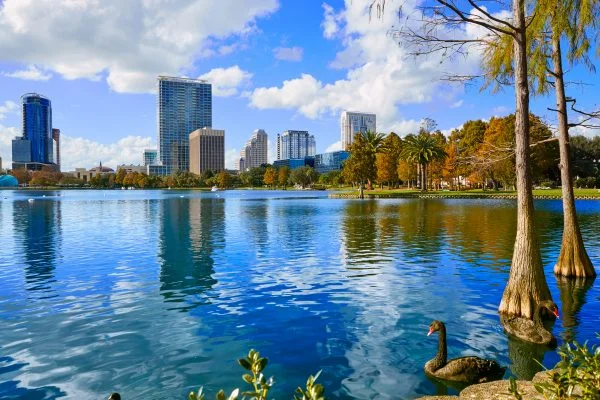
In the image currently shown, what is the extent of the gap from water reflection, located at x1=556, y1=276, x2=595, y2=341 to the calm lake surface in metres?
0.07

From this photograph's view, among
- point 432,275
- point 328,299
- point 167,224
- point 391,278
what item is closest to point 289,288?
point 328,299

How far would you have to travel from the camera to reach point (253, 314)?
530 inches

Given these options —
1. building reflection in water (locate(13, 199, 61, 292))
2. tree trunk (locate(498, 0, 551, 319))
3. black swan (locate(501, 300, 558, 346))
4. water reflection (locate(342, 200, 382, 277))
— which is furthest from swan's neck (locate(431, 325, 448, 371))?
building reflection in water (locate(13, 199, 61, 292))

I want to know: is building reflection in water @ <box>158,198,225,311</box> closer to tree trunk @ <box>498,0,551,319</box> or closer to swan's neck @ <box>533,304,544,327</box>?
tree trunk @ <box>498,0,551,319</box>

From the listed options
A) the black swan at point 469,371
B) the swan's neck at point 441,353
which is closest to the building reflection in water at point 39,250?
the swan's neck at point 441,353

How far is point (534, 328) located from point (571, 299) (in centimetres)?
493

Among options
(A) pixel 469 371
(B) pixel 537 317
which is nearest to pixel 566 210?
(B) pixel 537 317

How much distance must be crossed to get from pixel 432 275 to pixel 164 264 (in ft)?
41.8

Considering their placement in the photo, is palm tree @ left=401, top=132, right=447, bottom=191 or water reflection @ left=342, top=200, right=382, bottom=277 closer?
water reflection @ left=342, top=200, right=382, bottom=277

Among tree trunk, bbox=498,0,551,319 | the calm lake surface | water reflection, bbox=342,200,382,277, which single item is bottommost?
the calm lake surface

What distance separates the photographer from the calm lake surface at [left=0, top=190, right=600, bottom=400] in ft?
30.3

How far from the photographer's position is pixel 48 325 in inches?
492

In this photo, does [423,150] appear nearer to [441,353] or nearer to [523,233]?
[523,233]

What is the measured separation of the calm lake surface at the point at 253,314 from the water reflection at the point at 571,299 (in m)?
0.07
